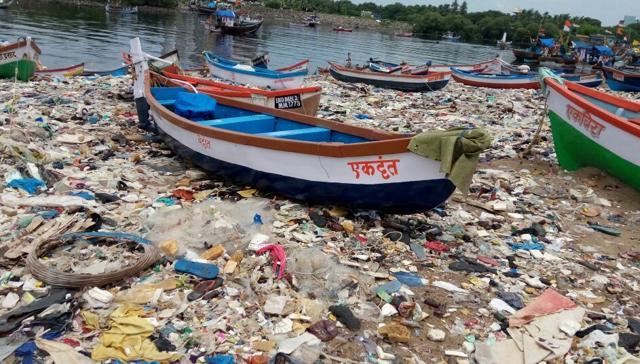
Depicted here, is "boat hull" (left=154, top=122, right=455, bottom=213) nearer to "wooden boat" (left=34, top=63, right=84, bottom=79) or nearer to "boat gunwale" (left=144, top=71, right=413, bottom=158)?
"boat gunwale" (left=144, top=71, right=413, bottom=158)

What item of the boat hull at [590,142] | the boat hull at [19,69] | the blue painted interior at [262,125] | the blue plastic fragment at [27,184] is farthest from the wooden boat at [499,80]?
the blue plastic fragment at [27,184]

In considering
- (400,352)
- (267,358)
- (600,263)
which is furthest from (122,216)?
(600,263)

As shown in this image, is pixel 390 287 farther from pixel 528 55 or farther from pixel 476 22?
pixel 476 22

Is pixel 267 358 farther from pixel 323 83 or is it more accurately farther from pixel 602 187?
pixel 323 83

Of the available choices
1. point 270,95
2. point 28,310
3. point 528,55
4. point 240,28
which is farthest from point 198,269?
point 240,28

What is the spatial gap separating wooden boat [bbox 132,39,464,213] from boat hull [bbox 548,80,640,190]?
3.48 meters

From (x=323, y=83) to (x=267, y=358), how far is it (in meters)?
16.1

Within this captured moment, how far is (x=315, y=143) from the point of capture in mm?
5043

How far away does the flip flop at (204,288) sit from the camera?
12.3ft

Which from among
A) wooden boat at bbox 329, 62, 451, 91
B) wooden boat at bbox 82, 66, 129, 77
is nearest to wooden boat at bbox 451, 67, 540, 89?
wooden boat at bbox 329, 62, 451, 91

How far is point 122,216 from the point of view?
16.9 feet

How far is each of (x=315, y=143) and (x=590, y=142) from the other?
4785mm

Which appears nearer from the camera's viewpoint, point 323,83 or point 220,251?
point 220,251

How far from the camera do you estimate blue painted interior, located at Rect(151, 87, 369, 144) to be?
613cm
